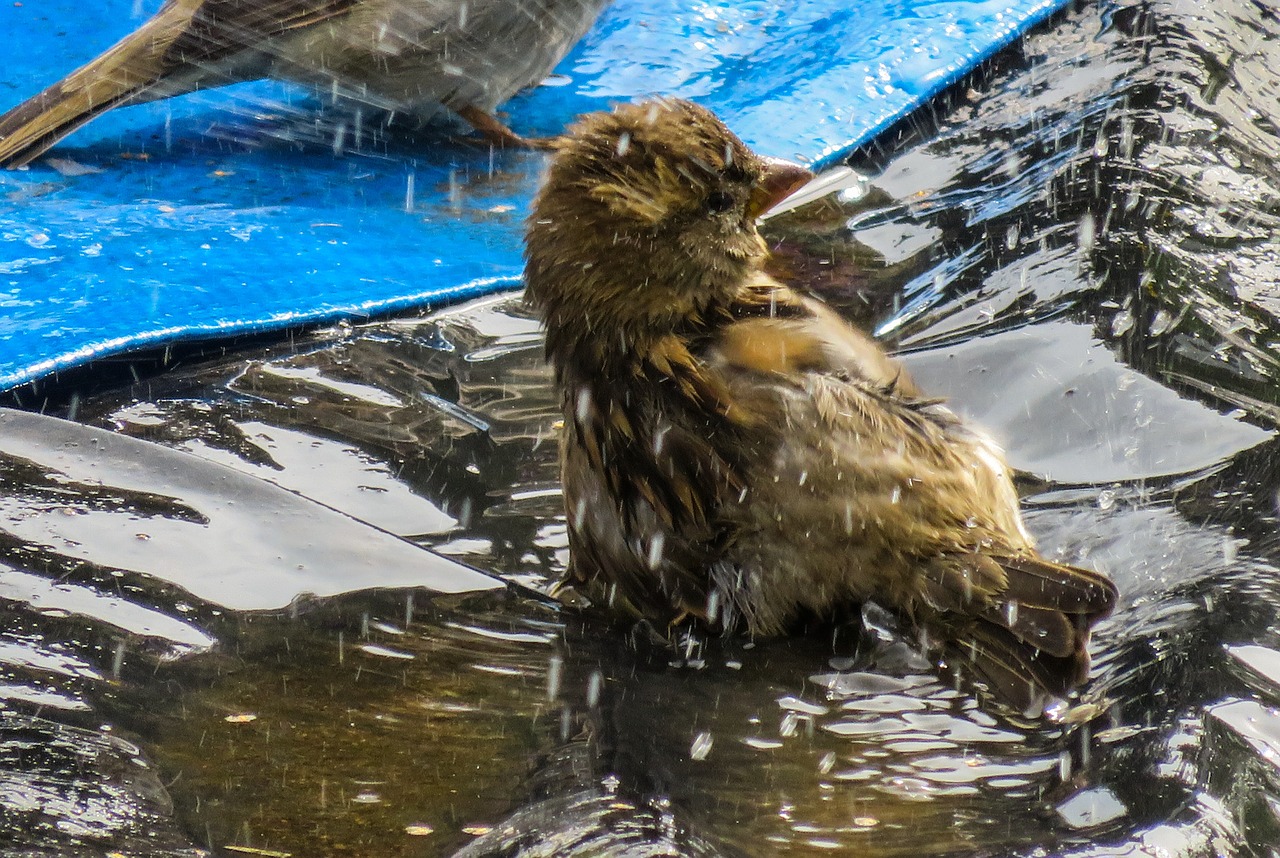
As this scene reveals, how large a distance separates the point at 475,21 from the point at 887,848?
4173 mm

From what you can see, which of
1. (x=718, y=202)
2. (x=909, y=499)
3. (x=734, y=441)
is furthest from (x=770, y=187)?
(x=909, y=499)

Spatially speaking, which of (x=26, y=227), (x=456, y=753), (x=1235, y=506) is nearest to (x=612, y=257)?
(x=456, y=753)

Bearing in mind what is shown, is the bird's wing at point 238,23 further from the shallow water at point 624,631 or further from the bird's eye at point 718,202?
the bird's eye at point 718,202

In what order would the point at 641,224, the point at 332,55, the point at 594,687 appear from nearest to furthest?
the point at 594,687 < the point at 641,224 < the point at 332,55

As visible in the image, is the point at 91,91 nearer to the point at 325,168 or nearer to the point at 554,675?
the point at 325,168

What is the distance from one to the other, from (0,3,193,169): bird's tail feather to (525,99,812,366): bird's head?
308cm

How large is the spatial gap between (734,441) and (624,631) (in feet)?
1.71

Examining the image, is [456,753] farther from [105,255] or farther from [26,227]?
[26,227]

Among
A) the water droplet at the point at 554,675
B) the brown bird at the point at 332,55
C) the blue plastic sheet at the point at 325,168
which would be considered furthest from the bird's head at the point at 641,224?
the brown bird at the point at 332,55

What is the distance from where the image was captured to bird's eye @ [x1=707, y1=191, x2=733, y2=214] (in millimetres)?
2775

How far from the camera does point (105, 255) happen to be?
442 centimetres

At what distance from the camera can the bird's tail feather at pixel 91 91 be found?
16.5ft

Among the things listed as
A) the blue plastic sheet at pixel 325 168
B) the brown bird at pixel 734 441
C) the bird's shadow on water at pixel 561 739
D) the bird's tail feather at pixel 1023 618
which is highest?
the blue plastic sheet at pixel 325 168

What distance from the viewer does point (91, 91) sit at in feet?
16.9
